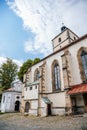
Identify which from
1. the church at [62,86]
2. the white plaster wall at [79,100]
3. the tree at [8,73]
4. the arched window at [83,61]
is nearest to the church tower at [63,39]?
the church at [62,86]

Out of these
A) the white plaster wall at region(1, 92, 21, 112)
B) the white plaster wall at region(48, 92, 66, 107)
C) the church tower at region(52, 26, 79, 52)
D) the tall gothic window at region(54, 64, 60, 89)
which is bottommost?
the white plaster wall at region(1, 92, 21, 112)

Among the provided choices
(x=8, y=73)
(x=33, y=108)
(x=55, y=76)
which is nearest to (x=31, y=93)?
(x=33, y=108)

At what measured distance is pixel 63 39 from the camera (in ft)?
96.6

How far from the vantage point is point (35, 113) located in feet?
57.8

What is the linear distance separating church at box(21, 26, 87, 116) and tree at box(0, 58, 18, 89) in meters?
18.1

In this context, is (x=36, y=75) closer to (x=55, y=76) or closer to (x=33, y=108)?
(x=55, y=76)

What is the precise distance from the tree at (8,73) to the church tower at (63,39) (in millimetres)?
18323

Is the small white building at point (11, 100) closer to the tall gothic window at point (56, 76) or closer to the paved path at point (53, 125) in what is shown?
the tall gothic window at point (56, 76)

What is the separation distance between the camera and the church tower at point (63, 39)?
28189 mm

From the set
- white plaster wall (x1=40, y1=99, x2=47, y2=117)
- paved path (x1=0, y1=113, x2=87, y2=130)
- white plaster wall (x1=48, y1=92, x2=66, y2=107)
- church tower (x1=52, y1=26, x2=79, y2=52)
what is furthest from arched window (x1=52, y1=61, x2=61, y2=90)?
church tower (x1=52, y1=26, x2=79, y2=52)

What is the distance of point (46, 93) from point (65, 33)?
18.3 m

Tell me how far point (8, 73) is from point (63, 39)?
76.2 feet

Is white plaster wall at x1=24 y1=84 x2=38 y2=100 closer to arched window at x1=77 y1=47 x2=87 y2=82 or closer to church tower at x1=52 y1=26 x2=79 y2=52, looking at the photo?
arched window at x1=77 y1=47 x2=87 y2=82

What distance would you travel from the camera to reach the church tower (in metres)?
28.2
